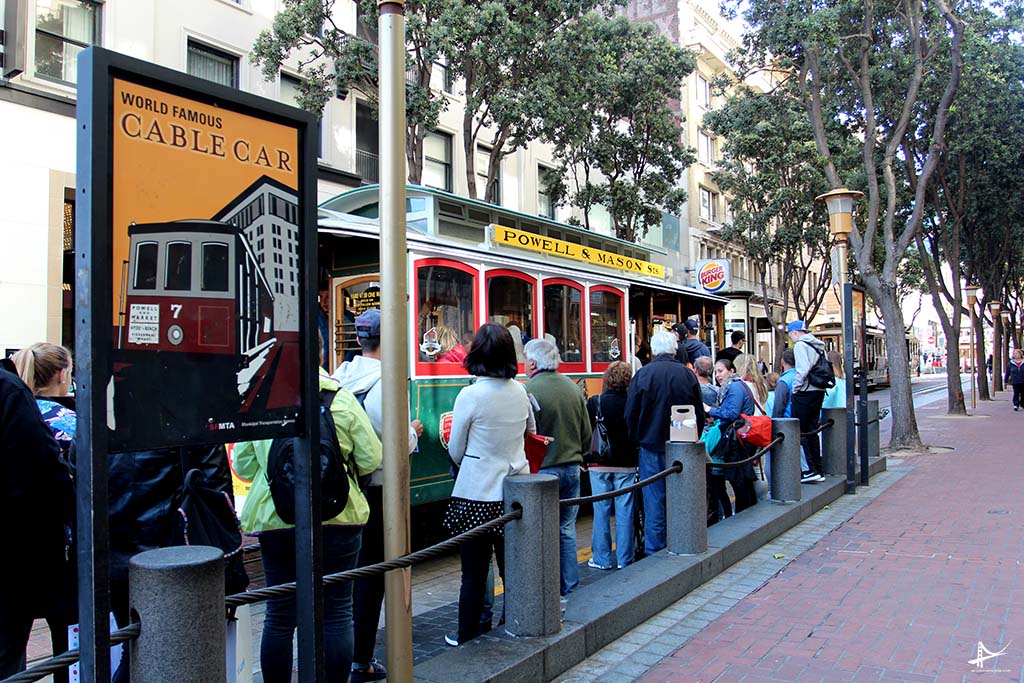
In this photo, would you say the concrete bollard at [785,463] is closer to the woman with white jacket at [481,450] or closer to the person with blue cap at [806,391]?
the person with blue cap at [806,391]

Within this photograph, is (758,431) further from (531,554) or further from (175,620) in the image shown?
(175,620)

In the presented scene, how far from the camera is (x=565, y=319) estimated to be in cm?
920

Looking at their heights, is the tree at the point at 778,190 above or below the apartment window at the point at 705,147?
below

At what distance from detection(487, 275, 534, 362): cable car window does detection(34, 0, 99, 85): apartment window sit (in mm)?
9471

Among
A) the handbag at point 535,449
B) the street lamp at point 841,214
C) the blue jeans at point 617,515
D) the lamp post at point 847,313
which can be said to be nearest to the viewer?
the handbag at point 535,449

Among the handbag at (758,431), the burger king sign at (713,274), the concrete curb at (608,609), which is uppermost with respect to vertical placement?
the burger king sign at (713,274)

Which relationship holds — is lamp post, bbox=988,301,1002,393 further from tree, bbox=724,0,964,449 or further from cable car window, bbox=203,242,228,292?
cable car window, bbox=203,242,228,292

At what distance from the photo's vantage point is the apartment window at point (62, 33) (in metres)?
13.6

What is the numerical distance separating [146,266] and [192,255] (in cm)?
14

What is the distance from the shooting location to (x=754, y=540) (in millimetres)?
7180

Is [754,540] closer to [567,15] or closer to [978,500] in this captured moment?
[978,500]

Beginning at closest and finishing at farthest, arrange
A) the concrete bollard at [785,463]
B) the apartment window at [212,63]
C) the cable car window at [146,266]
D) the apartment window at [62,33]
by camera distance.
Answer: the cable car window at [146,266] < the concrete bollard at [785,463] < the apartment window at [62,33] < the apartment window at [212,63]

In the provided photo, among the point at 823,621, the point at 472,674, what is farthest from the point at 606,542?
the point at 472,674

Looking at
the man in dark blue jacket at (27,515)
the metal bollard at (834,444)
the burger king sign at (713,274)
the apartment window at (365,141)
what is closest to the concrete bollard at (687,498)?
the man in dark blue jacket at (27,515)
